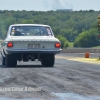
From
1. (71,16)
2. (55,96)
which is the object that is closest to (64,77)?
(55,96)

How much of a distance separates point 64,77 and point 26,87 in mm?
3039

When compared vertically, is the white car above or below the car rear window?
below

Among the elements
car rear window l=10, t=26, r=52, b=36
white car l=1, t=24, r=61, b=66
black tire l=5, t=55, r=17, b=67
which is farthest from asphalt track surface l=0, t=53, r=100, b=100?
car rear window l=10, t=26, r=52, b=36

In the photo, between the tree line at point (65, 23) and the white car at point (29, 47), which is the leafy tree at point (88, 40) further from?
the white car at point (29, 47)

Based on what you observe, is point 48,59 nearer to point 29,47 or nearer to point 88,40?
point 29,47

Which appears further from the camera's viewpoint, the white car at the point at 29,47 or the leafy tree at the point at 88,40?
the leafy tree at the point at 88,40

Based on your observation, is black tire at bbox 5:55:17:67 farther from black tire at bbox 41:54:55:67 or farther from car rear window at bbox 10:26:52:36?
black tire at bbox 41:54:55:67

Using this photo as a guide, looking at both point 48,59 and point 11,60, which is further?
point 48,59

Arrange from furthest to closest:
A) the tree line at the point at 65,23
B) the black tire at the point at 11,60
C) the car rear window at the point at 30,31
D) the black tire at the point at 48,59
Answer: the tree line at the point at 65,23, the car rear window at the point at 30,31, the black tire at the point at 48,59, the black tire at the point at 11,60

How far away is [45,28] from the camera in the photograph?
22.0 m

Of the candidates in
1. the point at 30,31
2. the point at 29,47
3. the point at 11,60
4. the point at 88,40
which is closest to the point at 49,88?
the point at 29,47

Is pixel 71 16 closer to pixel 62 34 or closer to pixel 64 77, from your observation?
pixel 62 34

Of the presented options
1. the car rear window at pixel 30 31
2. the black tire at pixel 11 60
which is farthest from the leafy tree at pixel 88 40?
the black tire at pixel 11 60

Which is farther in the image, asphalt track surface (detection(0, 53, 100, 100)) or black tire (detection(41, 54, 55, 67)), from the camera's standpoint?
black tire (detection(41, 54, 55, 67))
